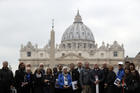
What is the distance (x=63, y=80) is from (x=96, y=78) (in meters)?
1.87

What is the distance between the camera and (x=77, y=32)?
114m

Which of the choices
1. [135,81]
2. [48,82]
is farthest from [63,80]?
[135,81]

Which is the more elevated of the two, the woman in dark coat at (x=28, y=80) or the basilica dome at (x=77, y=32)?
the basilica dome at (x=77, y=32)

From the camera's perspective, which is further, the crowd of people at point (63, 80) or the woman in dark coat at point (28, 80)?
the woman in dark coat at point (28, 80)

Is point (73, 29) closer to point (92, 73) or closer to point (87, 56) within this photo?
point (87, 56)

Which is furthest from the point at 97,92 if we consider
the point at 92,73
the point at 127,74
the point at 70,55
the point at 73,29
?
the point at 73,29

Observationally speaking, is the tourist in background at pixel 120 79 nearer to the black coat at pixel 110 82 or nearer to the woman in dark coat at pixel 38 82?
the black coat at pixel 110 82

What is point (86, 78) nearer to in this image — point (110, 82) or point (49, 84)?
point (110, 82)

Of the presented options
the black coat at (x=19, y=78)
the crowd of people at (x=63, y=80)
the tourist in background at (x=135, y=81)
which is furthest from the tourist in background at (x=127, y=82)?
the black coat at (x=19, y=78)

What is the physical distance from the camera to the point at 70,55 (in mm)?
89938

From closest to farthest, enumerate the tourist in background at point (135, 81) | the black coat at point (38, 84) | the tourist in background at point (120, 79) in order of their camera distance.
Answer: the tourist in background at point (135, 81) → the tourist in background at point (120, 79) → the black coat at point (38, 84)

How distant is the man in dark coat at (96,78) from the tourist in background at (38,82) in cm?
203

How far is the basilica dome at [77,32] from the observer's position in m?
112

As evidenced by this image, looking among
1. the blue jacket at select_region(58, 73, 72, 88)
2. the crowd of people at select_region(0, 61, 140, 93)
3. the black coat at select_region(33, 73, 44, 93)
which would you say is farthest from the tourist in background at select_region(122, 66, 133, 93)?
the black coat at select_region(33, 73, 44, 93)
